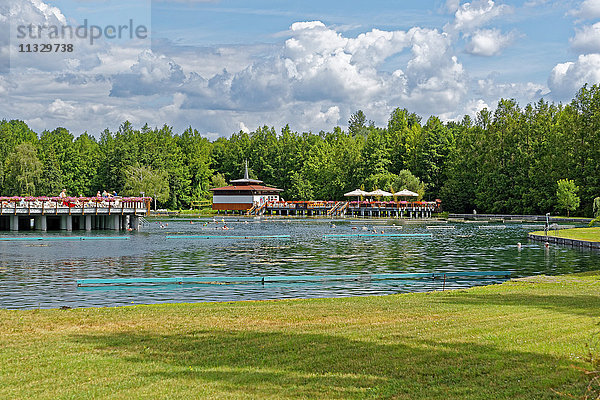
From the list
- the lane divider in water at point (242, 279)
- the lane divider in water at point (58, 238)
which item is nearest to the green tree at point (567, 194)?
the lane divider in water at point (58, 238)

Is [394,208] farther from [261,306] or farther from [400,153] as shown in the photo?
[261,306]

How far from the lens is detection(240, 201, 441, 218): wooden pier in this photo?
11512cm

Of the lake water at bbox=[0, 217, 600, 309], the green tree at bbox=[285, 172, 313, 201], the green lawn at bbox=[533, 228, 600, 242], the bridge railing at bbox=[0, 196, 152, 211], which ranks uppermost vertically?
the green tree at bbox=[285, 172, 313, 201]

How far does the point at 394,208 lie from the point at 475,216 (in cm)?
1368

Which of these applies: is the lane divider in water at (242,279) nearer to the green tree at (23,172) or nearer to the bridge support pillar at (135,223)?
the bridge support pillar at (135,223)

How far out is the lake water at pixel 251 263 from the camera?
26.5m

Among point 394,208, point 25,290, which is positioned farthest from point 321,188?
point 25,290

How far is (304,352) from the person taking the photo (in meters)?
12.0

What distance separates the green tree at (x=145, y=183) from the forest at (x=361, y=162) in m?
0.22

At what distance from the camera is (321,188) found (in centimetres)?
13750

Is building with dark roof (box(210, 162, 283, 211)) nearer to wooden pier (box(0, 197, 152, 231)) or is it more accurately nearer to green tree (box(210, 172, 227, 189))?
green tree (box(210, 172, 227, 189))

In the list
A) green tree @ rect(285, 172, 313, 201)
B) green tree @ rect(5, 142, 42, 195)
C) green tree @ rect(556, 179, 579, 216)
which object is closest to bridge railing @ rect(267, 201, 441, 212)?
green tree @ rect(285, 172, 313, 201)

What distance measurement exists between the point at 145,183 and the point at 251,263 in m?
86.4

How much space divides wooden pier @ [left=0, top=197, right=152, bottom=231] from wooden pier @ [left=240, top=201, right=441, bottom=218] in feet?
142
